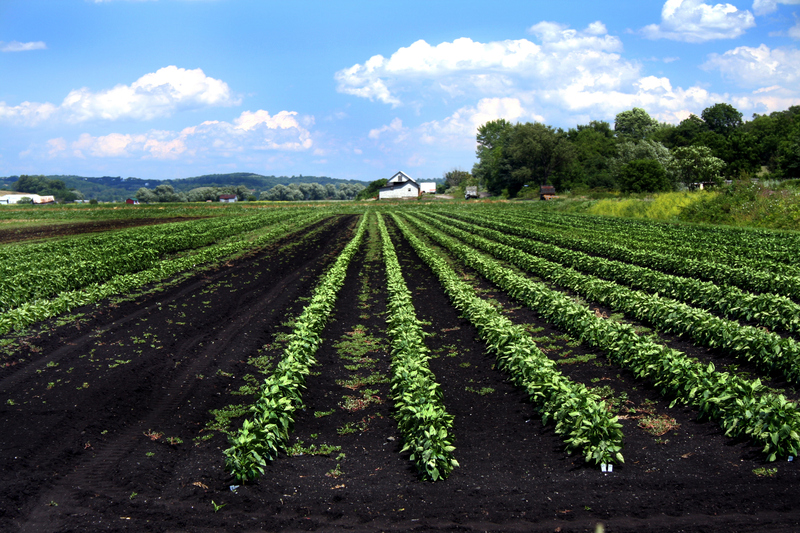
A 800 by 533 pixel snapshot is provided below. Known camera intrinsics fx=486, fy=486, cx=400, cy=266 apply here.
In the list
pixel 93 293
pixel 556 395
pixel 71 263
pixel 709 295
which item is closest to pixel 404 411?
pixel 556 395

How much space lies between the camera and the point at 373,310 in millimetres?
14594

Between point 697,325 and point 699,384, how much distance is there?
355 centimetres

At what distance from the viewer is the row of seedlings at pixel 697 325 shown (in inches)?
339

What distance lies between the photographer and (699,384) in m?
7.51

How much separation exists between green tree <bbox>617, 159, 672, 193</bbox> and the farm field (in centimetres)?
5430

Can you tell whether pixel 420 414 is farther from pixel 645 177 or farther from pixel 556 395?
pixel 645 177

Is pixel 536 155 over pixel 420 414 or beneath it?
over

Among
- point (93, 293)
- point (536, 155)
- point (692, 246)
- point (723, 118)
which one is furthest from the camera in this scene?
point (723, 118)

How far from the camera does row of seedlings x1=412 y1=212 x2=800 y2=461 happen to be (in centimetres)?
623

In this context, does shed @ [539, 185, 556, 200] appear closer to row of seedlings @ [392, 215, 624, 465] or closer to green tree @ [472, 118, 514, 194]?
green tree @ [472, 118, 514, 194]

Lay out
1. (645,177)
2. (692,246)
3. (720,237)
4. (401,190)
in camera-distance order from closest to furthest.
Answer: (692,246) → (720,237) → (645,177) → (401,190)

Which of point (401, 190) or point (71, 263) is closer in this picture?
point (71, 263)

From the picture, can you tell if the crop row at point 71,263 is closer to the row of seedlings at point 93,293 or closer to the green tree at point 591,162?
the row of seedlings at point 93,293

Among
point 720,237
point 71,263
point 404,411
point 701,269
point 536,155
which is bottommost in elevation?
point 404,411
